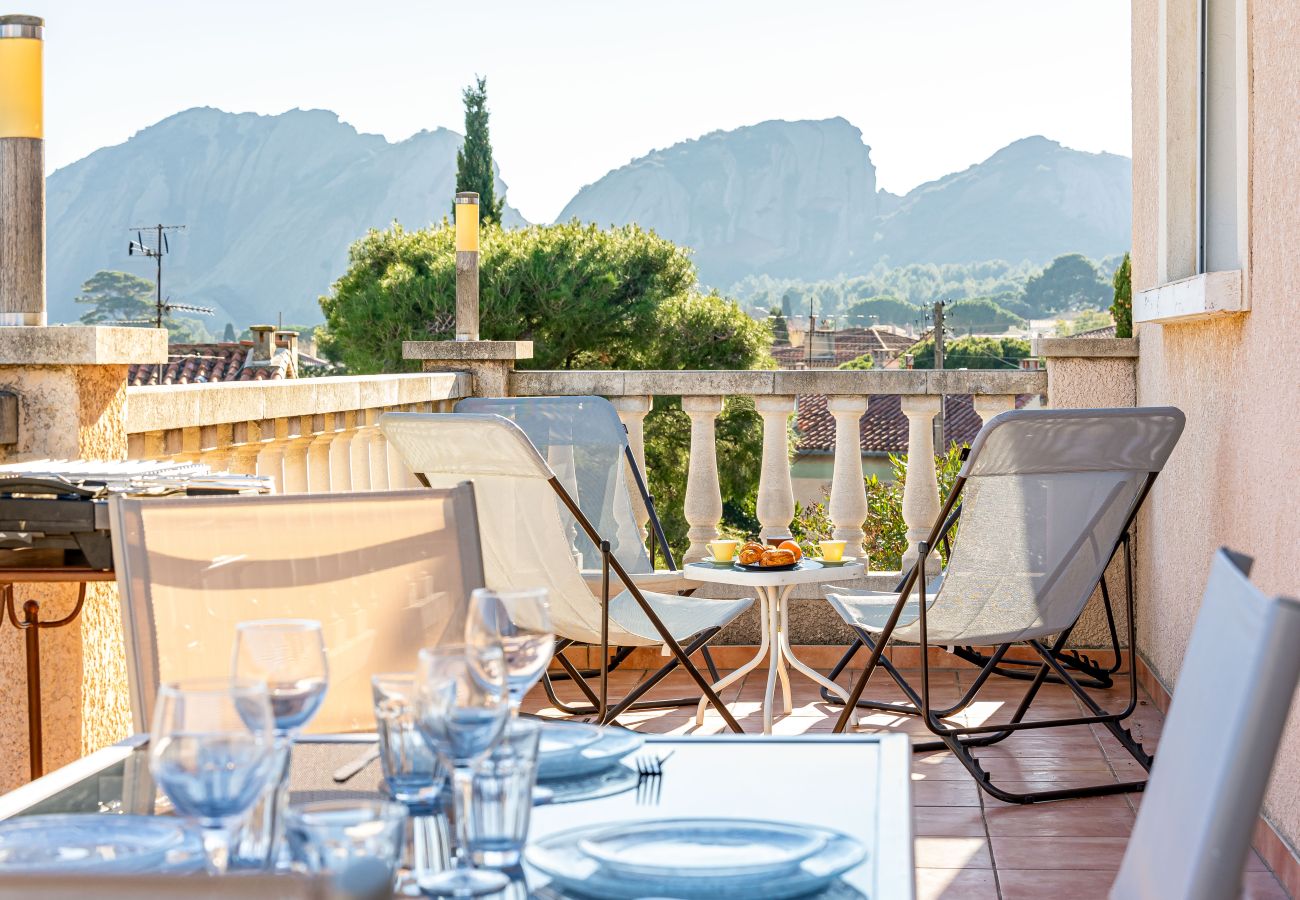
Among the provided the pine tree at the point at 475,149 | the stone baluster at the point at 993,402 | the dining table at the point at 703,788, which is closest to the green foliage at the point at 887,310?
the pine tree at the point at 475,149

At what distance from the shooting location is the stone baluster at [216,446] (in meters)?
3.50

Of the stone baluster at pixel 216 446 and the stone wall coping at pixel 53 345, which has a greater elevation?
the stone wall coping at pixel 53 345

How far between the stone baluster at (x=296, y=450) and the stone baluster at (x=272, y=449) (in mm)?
21

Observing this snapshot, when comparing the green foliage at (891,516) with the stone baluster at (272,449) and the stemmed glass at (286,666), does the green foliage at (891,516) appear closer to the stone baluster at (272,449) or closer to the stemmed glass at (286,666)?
the stone baluster at (272,449)

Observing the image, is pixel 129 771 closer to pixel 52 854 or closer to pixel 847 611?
pixel 52 854

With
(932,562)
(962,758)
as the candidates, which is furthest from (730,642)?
(962,758)

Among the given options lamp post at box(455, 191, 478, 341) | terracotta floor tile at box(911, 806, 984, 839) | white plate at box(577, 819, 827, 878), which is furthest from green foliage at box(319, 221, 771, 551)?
white plate at box(577, 819, 827, 878)

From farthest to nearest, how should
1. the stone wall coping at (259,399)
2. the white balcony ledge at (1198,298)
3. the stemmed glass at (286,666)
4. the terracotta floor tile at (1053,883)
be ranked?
the white balcony ledge at (1198,298) → the stone wall coping at (259,399) → the terracotta floor tile at (1053,883) → the stemmed glass at (286,666)

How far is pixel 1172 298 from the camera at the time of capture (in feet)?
13.0

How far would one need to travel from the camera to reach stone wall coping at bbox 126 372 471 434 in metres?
3.17

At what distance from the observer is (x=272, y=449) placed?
387 cm

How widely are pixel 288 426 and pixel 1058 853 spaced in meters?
2.22

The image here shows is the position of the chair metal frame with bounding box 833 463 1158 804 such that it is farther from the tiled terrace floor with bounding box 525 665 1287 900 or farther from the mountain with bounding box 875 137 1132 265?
the mountain with bounding box 875 137 1132 265

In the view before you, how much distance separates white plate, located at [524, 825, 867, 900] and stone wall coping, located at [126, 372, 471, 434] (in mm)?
2148
